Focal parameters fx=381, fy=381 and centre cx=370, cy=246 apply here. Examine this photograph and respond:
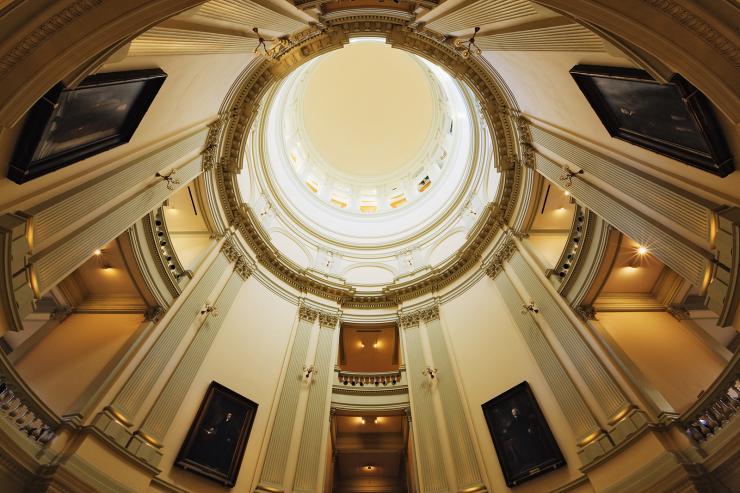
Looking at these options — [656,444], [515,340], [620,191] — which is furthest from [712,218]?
[515,340]

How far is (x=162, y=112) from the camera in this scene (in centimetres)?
907

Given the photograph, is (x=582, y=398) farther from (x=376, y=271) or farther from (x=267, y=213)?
(x=267, y=213)

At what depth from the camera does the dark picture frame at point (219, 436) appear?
959cm

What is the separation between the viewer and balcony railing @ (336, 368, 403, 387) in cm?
1469

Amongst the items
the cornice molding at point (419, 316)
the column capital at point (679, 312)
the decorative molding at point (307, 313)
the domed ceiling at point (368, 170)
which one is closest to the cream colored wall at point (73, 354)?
the decorative molding at point (307, 313)

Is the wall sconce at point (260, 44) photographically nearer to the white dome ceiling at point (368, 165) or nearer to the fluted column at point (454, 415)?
the white dome ceiling at point (368, 165)

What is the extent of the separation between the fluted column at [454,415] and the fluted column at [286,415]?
4.91 m

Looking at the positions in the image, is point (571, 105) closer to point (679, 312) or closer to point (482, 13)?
point (482, 13)

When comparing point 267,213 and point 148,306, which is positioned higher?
point 267,213

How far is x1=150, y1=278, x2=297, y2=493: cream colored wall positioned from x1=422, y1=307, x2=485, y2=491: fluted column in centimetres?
567

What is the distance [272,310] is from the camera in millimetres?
15211

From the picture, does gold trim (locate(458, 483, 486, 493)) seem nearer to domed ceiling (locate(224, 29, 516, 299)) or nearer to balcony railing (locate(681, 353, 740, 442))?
balcony railing (locate(681, 353, 740, 442))

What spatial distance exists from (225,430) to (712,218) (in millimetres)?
11948

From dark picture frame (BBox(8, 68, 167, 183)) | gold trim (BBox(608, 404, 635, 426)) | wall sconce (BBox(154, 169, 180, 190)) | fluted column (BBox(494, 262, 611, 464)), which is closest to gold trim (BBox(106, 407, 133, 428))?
dark picture frame (BBox(8, 68, 167, 183))
